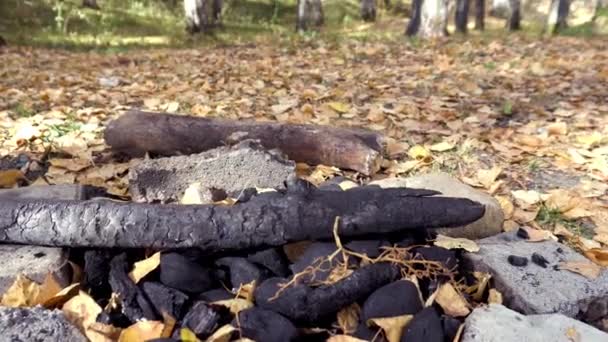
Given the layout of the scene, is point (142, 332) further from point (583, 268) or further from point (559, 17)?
point (559, 17)

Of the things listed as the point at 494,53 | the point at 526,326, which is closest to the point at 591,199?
the point at 526,326

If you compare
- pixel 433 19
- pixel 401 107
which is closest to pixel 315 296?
pixel 401 107

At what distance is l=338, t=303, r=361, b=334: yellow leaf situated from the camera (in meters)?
1.61

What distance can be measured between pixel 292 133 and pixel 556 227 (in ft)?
4.32

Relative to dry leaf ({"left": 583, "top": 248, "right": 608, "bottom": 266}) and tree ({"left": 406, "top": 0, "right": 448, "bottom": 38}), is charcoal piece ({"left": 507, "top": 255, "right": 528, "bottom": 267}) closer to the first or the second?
dry leaf ({"left": 583, "top": 248, "right": 608, "bottom": 266})

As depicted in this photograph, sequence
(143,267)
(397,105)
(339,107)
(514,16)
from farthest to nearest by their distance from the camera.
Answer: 1. (514,16)
2. (397,105)
3. (339,107)
4. (143,267)

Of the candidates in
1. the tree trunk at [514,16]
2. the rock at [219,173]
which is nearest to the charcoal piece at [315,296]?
the rock at [219,173]

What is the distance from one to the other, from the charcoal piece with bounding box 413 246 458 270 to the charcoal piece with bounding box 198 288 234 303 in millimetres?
623

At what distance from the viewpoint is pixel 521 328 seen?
1543mm

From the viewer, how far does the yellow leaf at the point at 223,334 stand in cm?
148

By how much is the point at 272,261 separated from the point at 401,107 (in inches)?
98.9

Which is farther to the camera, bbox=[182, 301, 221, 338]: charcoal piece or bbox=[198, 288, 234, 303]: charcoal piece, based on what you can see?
bbox=[198, 288, 234, 303]: charcoal piece

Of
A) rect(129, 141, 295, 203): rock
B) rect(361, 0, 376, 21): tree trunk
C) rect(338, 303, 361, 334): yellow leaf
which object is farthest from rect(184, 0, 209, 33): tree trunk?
Answer: rect(338, 303, 361, 334): yellow leaf

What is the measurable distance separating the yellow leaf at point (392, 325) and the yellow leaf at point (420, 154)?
1534mm
